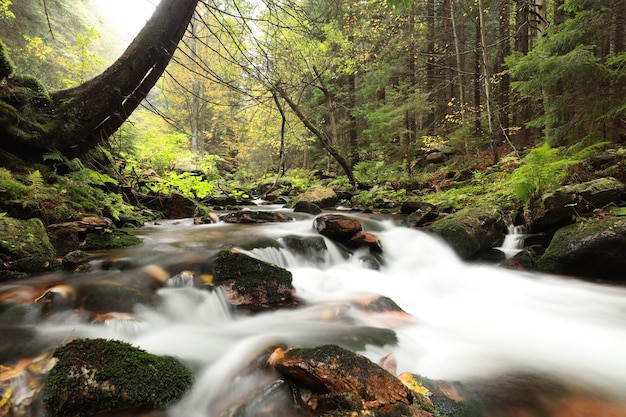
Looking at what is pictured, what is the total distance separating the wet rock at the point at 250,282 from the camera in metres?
3.83

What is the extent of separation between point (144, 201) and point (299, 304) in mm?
6241

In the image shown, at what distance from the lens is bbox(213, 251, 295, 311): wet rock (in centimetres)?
383

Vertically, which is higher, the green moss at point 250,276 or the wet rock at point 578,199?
the wet rock at point 578,199

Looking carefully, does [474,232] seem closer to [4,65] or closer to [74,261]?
[74,261]

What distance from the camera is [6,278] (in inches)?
134

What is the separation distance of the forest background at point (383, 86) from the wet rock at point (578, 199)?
23.0 inches

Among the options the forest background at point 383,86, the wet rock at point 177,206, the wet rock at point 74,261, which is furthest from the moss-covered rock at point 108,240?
the wet rock at point 177,206

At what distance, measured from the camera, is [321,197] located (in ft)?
37.8

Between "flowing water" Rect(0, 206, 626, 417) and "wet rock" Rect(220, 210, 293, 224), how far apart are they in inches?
77.2

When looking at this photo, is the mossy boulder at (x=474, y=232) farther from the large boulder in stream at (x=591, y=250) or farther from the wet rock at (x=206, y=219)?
the wet rock at (x=206, y=219)

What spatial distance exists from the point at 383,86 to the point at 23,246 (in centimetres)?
1610

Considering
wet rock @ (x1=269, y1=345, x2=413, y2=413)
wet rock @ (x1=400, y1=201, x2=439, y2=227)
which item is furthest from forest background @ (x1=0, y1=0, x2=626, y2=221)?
wet rock @ (x1=269, y1=345, x2=413, y2=413)

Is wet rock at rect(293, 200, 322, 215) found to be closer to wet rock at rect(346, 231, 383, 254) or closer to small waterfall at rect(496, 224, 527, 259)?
wet rock at rect(346, 231, 383, 254)

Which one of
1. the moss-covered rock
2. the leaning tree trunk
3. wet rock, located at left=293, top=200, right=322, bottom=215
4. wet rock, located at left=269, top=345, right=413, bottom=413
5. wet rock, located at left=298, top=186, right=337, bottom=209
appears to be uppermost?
the leaning tree trunk
